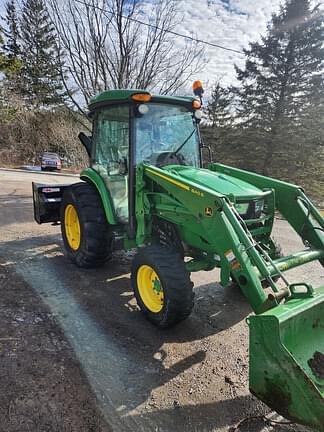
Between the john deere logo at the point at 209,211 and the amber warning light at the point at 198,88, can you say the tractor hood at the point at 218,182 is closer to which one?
the john deere logo at the point at 209,211

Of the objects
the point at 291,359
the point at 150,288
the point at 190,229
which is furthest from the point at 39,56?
the point at 291,359

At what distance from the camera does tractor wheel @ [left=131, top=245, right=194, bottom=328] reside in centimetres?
302

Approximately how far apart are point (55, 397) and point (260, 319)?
1.56 metres

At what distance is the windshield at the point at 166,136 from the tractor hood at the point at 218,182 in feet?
0.80

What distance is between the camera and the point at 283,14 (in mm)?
17125

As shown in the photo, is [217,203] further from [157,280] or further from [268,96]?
[268,96]

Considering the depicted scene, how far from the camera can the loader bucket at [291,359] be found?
6.39 feet

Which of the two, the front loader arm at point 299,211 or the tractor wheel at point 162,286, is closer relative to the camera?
the tractor wheel at point 162,286

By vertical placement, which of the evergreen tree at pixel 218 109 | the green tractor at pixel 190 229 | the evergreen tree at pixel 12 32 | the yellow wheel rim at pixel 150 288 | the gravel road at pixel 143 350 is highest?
the evergreen tree at pixel 12 32

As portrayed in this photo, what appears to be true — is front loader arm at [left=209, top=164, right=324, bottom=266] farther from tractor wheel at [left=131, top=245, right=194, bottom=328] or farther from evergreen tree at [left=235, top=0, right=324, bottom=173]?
evergreen tree at [left=235, top=0, right=324, bottom=173]

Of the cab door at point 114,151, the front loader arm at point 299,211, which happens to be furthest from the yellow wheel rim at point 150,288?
the front loader arm at point 299,211

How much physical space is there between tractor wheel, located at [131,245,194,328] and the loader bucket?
0.89 m

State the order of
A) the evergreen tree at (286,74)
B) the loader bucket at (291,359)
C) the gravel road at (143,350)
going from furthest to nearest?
the evergreen tree at (286,74)
the gravel road at (143,350)
the loader bucket at (291,359)

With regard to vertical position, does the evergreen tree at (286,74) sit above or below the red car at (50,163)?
above
